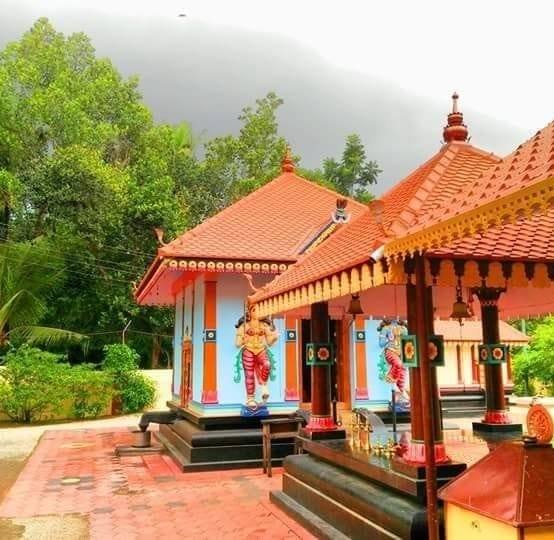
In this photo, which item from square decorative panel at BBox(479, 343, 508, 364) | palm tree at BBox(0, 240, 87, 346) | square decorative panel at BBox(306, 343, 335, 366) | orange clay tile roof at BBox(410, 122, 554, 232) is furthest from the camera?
palm tree at BBox(0, 240, 87, 346)

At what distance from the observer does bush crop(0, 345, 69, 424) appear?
1755 cm

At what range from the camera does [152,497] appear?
7.70 metres

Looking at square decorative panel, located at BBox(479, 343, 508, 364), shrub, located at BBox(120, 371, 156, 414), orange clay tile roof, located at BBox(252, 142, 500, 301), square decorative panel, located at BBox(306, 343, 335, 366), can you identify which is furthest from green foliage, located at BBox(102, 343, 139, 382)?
square decorative panel, located at BBox(479, 343, 508, 364)

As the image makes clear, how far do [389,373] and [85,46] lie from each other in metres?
23.2

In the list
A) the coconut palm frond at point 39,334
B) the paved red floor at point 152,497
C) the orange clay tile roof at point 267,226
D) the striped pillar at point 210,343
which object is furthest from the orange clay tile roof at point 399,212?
the coconut palm frond at point 39,334

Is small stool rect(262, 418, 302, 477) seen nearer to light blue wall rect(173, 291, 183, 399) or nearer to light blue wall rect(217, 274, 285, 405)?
light blue wall rect(217, 274, 285, 405)

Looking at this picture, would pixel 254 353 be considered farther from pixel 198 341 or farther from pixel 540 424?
pixel 540 424

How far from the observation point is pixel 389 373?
11336 mm

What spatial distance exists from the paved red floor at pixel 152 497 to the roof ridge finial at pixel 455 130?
130 inches

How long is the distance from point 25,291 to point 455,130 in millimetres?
16846

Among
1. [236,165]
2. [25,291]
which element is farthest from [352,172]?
[25,291]

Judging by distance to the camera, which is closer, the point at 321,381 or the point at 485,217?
the point at 485,217

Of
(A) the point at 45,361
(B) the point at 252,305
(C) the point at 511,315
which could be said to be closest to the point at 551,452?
(B) the point at 252,305

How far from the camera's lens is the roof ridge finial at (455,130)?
21.2ft
